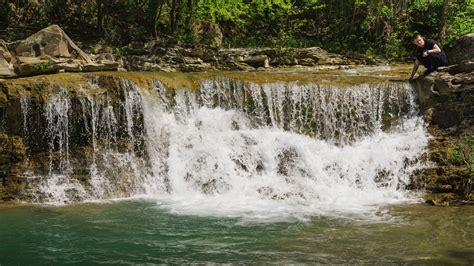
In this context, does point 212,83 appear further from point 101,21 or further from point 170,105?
point 101,21

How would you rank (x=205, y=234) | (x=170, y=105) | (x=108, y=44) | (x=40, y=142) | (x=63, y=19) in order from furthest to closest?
(x=63, y=19) → (x=108, y=44) → (x=170, y=105) → (x=40, y=142) → (x=205, y=234)

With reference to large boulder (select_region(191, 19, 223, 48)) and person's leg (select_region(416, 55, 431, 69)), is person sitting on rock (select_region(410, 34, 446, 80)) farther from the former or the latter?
large boulder (select_region(191, 19, 223, 48))

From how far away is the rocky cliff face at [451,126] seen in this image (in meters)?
10.1

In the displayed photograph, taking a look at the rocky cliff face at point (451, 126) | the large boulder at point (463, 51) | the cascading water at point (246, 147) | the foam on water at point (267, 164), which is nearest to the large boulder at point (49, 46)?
the cascading water at point (246, 147)

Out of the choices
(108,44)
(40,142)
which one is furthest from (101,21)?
(40,142)

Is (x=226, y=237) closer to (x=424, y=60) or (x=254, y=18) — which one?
(x=424, y=60)

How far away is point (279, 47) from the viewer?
19031 mm

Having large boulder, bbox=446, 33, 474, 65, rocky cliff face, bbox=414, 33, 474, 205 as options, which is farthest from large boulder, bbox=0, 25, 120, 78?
large boulder, bbox=446, 33, 474, 65

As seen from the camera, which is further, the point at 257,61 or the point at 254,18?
the point at 254,18

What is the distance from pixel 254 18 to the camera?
22.3m

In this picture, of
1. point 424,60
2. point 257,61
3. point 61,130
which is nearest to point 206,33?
point 257,61

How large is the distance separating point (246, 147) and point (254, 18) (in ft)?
39.4

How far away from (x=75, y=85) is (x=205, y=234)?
16.7 feet

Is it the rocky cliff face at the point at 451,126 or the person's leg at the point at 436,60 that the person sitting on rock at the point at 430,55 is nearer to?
the person's leg at the point at 436,60
